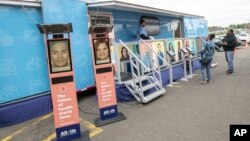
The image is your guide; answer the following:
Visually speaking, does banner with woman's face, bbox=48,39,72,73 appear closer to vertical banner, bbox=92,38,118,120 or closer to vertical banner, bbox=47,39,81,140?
vertical banner, bbox=47,39,81,140

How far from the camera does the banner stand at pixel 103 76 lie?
5414 millimetres

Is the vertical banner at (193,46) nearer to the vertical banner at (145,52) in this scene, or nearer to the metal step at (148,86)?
the vertical banner at (145,52)

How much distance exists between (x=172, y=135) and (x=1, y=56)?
4.24 meters

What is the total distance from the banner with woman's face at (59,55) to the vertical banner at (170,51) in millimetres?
5430

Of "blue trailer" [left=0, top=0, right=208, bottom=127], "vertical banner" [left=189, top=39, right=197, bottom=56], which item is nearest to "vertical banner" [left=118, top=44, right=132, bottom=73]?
"blue trailer" [left=0, top=0, right=208, bottom=127]

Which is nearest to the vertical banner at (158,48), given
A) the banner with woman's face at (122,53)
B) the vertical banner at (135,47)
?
the vertical banner at (135,47)

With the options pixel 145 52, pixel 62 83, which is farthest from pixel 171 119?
pixel 145 52

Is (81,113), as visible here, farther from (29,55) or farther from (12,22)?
(12,22)

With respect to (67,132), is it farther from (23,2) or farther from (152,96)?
(23,2)

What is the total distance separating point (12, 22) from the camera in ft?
19.3

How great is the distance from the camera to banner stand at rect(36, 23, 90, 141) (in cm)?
447

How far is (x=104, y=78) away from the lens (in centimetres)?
551

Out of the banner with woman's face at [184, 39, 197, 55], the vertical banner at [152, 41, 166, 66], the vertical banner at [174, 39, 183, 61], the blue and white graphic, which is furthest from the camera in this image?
the banner with woman's face at [184, 39, 197, 55]

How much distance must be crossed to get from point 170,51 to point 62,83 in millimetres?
5902
